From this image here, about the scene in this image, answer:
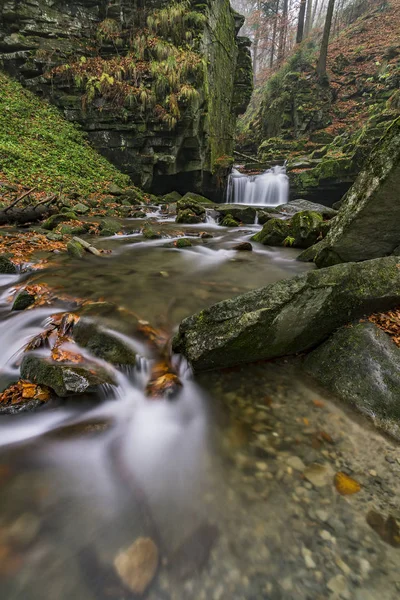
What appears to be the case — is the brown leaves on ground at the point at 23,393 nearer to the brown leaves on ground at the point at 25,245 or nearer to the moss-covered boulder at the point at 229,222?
the brown leaves on ground at the point at 25,245

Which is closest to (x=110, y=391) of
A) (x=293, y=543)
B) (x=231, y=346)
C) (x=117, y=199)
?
(x=231, y=346)

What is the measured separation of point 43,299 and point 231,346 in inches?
102

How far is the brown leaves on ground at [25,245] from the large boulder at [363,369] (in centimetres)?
488

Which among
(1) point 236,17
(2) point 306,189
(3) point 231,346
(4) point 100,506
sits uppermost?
(1) point 236,17

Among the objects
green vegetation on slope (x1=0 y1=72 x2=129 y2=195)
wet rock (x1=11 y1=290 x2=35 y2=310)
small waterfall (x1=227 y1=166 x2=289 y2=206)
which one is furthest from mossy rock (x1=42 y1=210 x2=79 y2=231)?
small waterfall (x1=227 y1=166 x2=289 y2=206)

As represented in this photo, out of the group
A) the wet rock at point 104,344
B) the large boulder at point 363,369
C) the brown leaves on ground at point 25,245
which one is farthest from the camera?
the brown leaves on ground at point 25,245

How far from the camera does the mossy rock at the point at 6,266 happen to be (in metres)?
4.67

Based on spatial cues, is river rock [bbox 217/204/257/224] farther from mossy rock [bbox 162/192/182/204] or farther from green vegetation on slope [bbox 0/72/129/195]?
green vegetation on slope [bbox 0/72/129/195]

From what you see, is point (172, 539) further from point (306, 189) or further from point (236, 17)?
point (236, 17)

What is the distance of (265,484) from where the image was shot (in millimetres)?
1795

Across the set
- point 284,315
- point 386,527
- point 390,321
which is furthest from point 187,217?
point 386,527

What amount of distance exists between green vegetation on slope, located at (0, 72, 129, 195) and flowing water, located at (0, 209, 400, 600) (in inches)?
381

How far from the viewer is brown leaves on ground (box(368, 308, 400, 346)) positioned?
2.67 m

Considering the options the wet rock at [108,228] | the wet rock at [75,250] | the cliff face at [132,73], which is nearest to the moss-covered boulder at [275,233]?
the wet rock at [108,228]
